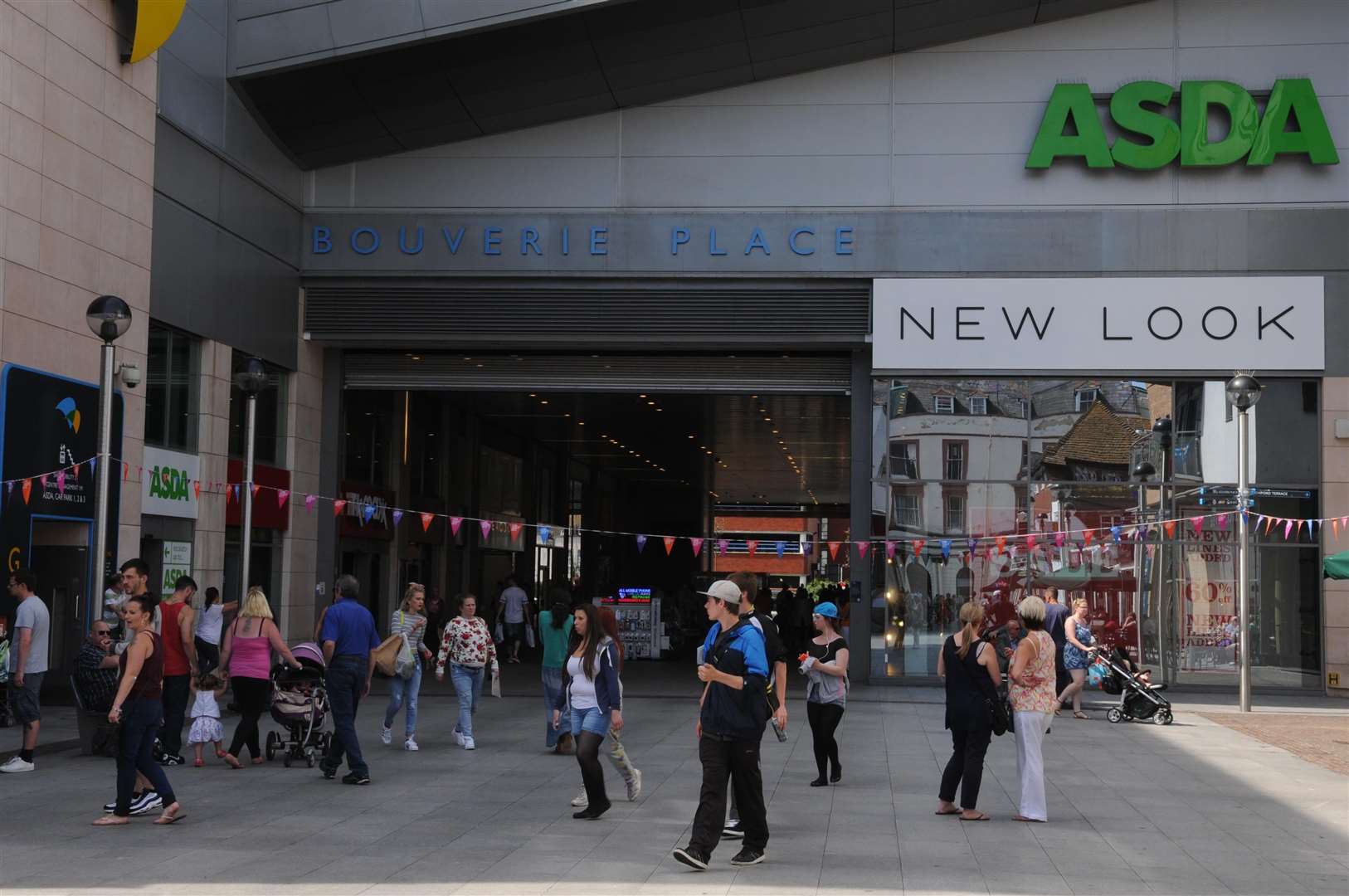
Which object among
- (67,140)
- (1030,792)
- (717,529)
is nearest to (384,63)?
(67,140)

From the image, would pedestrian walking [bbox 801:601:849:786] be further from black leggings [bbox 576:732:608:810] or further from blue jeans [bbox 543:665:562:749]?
blue jeans [bbox 543:665:562:749]

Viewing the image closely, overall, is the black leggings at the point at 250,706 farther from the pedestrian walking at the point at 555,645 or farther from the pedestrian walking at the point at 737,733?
the pedestrian walking at the point at 737,733

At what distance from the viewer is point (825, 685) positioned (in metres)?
12.7

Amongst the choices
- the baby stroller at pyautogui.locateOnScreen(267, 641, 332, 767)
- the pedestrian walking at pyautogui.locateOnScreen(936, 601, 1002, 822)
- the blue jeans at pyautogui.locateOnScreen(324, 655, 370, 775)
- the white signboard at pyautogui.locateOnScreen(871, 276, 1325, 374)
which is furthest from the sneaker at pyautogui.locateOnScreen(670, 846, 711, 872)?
the white signboard at pyautogui.locateOnScreen(871, 276, 1325, 374)

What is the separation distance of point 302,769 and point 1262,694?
1647cm

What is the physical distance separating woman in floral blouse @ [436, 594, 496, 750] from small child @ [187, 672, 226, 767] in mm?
2233

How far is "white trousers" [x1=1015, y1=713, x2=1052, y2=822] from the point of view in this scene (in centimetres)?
1098

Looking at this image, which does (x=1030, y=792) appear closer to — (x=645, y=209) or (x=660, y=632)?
(x=645, y=209)

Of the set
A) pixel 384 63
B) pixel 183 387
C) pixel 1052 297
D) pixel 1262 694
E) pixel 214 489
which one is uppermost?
pixel 384 63

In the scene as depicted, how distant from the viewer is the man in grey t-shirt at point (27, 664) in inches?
515

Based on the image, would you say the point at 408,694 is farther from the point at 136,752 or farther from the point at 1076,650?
the point at 1076,650

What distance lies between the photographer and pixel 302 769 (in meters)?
13.4

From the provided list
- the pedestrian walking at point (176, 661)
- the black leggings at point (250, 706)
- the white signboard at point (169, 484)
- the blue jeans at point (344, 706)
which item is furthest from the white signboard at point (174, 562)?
the blue jeans at point (344, 706)

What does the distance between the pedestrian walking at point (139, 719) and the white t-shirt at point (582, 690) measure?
2.83 meters
